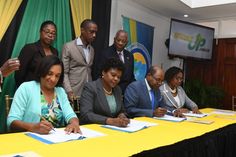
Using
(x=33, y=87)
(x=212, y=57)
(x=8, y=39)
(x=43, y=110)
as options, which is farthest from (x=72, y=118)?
(x=212, y=57)

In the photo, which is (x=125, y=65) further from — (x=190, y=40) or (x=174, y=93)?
(x=190, y=40)

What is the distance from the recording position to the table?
1.41 meters

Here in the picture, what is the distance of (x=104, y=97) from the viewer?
94.3 inches

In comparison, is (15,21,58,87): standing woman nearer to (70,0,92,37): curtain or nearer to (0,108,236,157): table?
(70,0,92,37): curtain

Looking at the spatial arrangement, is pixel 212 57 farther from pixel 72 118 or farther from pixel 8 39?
pixel 72 118

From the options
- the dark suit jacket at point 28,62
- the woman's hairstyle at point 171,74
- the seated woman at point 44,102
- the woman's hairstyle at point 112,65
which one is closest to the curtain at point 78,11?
the dark suit jacket at point 28,62

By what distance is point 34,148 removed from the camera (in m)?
1.42

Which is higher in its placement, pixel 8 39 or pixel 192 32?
pixel 192 32

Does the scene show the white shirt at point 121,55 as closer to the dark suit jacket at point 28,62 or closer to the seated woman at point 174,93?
the seated woman at point 174,93

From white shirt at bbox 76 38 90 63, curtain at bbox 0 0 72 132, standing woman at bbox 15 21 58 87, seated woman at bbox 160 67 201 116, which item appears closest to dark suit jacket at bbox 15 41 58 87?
standing woman at bbox 15 21 58 87

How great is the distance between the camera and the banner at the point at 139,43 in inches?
196

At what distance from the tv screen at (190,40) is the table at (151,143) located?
322cm

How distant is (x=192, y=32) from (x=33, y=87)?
4365 millimetres

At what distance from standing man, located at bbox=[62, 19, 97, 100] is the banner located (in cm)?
170
